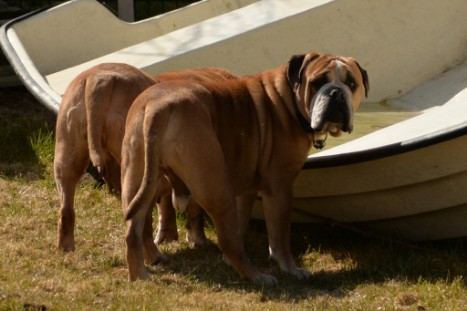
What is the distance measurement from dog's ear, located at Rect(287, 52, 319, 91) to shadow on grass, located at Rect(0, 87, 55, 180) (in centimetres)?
307

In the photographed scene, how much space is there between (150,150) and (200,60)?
3.28 meters

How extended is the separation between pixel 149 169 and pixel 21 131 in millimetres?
4395

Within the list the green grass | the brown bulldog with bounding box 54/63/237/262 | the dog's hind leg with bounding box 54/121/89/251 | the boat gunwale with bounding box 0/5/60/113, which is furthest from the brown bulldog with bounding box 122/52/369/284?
the boat gunwale with bounding box 0/5/60/113

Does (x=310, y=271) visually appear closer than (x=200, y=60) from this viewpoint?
Yes

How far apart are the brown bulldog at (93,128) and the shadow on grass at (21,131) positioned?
7.08 ft

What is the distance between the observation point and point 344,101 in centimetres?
670

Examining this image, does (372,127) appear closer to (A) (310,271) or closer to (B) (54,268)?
(A) (310,271)

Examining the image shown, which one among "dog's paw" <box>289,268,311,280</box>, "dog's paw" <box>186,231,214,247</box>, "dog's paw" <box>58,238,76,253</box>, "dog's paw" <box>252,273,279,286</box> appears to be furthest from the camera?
"dog's paw" <box>186,231,214,247</box>

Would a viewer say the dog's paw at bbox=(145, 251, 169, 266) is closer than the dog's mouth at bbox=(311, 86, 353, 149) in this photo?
No

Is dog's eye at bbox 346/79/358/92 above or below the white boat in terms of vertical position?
above

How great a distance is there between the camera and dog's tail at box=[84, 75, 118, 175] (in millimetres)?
6757

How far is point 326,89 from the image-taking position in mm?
6742

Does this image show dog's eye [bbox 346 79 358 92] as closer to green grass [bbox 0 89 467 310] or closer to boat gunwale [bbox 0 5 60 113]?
green grass [bbox 0 89 467 310]

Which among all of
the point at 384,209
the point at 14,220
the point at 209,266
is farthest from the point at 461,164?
→ the point at 14,220
